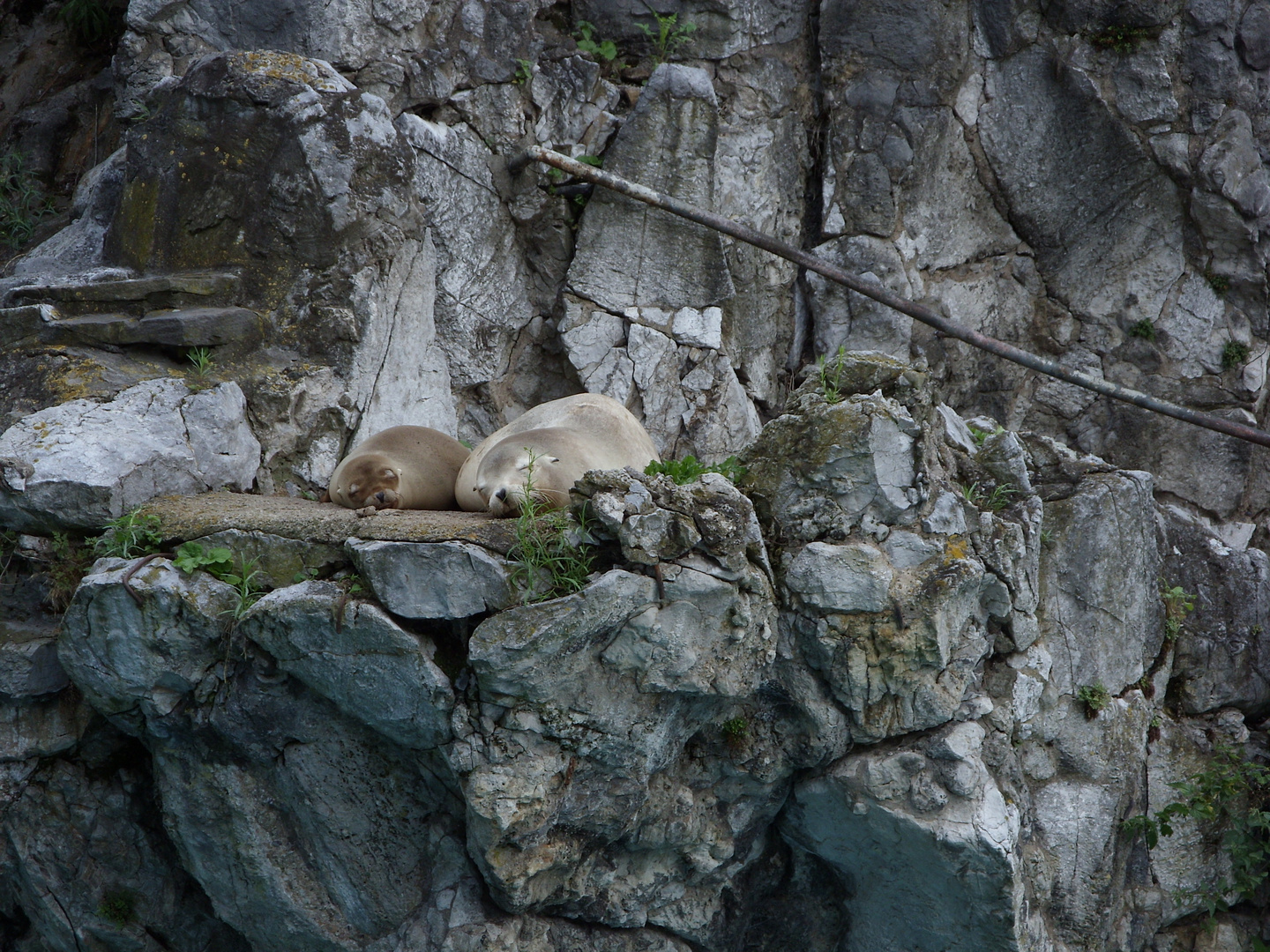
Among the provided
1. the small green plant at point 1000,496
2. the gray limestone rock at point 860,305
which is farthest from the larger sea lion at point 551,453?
the gray limestone rock at point 860,305

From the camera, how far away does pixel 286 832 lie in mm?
4824

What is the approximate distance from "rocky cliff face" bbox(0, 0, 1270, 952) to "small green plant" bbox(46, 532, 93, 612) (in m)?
0.10

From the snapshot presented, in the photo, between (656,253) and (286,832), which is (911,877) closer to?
(286,832)

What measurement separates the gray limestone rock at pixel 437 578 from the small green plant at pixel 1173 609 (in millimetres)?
4424

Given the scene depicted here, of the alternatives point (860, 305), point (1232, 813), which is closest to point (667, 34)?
point (860, 305)

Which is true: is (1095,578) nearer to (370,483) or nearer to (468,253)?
(370,483)

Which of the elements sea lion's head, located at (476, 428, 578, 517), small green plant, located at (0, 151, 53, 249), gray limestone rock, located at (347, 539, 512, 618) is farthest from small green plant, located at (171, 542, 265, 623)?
small green plant, located at (0, 151, 53, 249)

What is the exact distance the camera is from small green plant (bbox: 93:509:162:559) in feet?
15.5

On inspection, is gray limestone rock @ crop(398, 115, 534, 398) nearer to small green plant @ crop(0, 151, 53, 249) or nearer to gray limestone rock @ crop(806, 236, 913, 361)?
gray limestone rock @ crop(806, 236, 913, 361)

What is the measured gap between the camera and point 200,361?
5.88 metres

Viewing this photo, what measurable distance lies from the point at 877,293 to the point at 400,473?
4252 millimetres

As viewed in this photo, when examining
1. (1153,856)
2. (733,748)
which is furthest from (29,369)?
(1153,856)

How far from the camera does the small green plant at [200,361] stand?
5879 millimetres

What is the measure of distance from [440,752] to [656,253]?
501 cm
